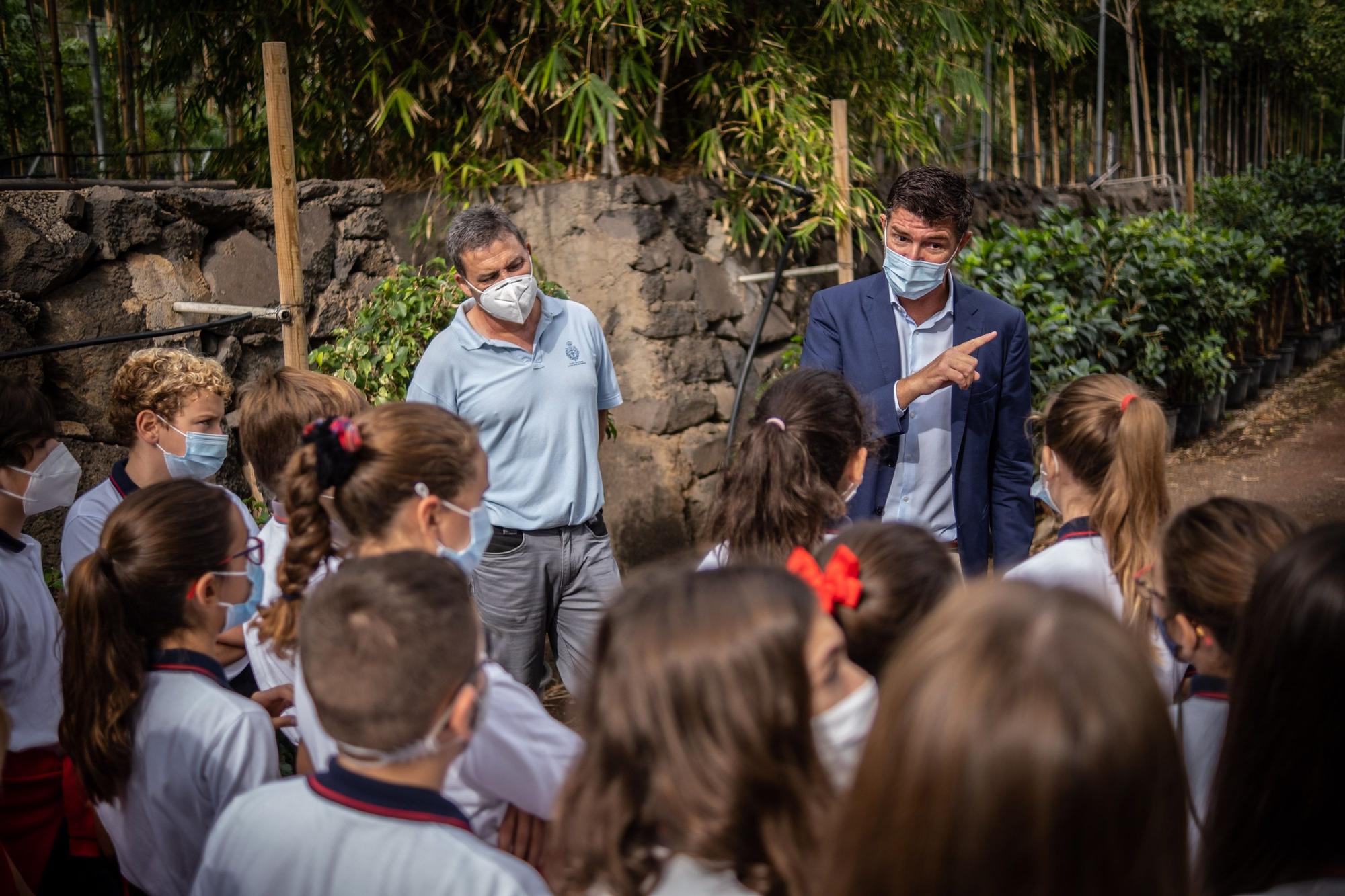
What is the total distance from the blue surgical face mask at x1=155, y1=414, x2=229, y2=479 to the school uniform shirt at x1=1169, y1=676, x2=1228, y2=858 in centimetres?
199

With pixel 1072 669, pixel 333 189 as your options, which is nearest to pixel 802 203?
pixel 333 189

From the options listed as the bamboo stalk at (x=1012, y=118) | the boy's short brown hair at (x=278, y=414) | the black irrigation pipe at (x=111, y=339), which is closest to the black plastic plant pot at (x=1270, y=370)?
the bamboo stalk at (x=1012, y=118)

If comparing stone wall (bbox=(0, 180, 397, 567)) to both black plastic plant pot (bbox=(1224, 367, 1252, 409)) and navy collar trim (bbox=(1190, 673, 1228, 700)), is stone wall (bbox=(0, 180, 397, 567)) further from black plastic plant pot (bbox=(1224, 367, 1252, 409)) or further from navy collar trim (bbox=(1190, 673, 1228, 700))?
black plastic plant pot (bbox=(1224, 367, 1252, 409))

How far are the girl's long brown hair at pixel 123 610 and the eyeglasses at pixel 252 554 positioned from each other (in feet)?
0.06

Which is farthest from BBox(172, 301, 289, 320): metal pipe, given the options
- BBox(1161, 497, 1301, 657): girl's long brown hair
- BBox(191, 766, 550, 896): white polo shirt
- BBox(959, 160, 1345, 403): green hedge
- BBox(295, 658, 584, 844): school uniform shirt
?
BBox(959, 160, 1345, 403): green hedge

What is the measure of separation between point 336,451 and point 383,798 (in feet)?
2.15

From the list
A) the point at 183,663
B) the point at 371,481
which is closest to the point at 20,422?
the point at 183,663

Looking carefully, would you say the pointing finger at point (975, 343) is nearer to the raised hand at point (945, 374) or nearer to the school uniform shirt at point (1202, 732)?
the raised hand at point (945, 374)

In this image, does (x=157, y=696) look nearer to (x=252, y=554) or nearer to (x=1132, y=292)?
(x=252, y=554)

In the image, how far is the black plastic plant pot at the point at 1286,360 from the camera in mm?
9578

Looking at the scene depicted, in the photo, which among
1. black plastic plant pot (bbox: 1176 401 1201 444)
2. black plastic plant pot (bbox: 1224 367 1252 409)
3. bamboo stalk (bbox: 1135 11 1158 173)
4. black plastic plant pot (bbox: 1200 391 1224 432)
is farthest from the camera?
bamboo stalk (bbox: 1135 11 1158 173)

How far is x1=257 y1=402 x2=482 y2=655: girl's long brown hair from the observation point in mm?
1782

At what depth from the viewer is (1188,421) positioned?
7.32m

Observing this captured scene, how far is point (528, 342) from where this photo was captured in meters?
2.85
